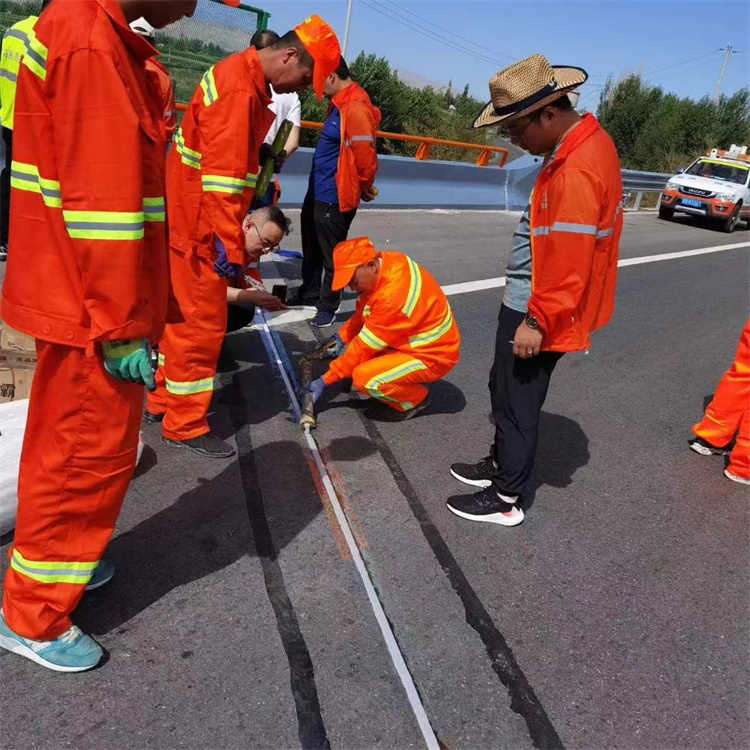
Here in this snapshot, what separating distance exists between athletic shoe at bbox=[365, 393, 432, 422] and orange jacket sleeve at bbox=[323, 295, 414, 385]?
418mm

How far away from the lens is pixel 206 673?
2174 millimetres

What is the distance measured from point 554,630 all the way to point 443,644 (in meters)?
0.47

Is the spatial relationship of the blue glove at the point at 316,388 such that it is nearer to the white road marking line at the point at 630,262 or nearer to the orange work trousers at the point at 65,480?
the orange work trousers at the point at 65,480

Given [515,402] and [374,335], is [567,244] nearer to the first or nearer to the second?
[515,402]

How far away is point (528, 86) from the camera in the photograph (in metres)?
2.61

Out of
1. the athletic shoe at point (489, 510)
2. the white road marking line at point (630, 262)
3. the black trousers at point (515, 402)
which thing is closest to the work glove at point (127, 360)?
the black trousers at point (515, 402)

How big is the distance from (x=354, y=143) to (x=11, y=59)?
3.95 metres

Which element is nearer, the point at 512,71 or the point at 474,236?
the point at 512,71

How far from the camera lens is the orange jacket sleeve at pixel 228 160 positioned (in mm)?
3045

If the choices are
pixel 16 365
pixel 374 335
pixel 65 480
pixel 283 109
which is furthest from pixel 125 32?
pixel 283 109

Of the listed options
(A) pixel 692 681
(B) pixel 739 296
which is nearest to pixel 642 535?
(A) pixel 692 681

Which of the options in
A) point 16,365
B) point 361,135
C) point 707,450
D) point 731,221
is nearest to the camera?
point 16,365

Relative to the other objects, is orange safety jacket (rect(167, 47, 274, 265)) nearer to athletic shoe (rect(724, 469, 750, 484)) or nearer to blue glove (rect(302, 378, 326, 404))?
blue glove (rect(302, 378, 326, 404))

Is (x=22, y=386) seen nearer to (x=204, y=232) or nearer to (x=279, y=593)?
(x=204, y=232)
